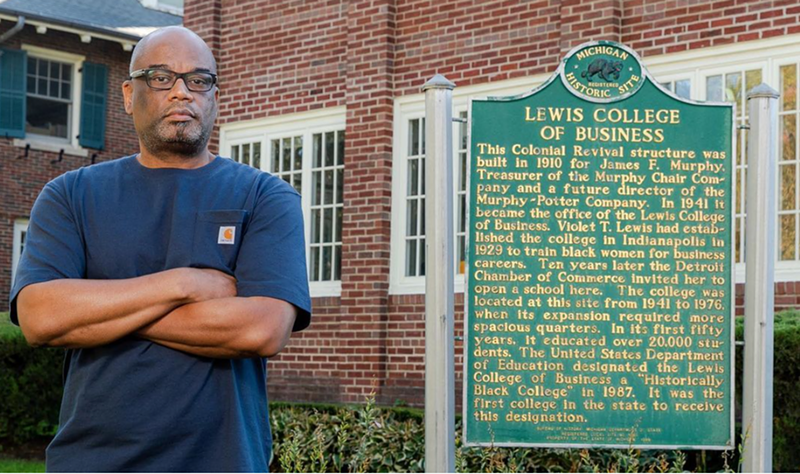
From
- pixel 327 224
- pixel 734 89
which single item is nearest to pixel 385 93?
pixel 327 224

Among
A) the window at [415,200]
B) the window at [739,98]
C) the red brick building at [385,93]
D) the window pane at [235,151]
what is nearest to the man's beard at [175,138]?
the window at [739,98]

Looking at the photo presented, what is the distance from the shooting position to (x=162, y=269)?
272cm

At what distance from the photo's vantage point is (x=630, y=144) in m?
5.68

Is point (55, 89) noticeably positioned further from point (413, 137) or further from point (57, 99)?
point (413, 137)

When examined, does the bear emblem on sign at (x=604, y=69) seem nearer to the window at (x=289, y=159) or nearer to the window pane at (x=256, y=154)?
the window at (x=289, y=159)

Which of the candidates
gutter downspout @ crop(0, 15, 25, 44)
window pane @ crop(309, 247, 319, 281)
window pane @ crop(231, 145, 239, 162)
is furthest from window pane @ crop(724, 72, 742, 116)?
gutter downspout @ crop(0, 15, 25, 44)

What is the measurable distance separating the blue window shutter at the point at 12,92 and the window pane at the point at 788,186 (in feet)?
49.5

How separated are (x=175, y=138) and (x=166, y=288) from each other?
375 millimetres

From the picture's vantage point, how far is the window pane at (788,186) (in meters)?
9.62

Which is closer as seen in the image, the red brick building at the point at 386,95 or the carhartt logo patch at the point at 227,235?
the carhartt logo patch at the point at 227,235

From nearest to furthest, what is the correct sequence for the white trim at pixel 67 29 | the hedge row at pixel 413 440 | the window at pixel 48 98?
the hedge row at pixel 413 440
the white trim at pixel 67 29
the window at pixel 48 98

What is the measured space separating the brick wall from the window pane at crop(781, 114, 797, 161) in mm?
14052

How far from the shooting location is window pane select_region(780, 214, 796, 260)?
959 cm

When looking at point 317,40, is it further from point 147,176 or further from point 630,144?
point 147,176
